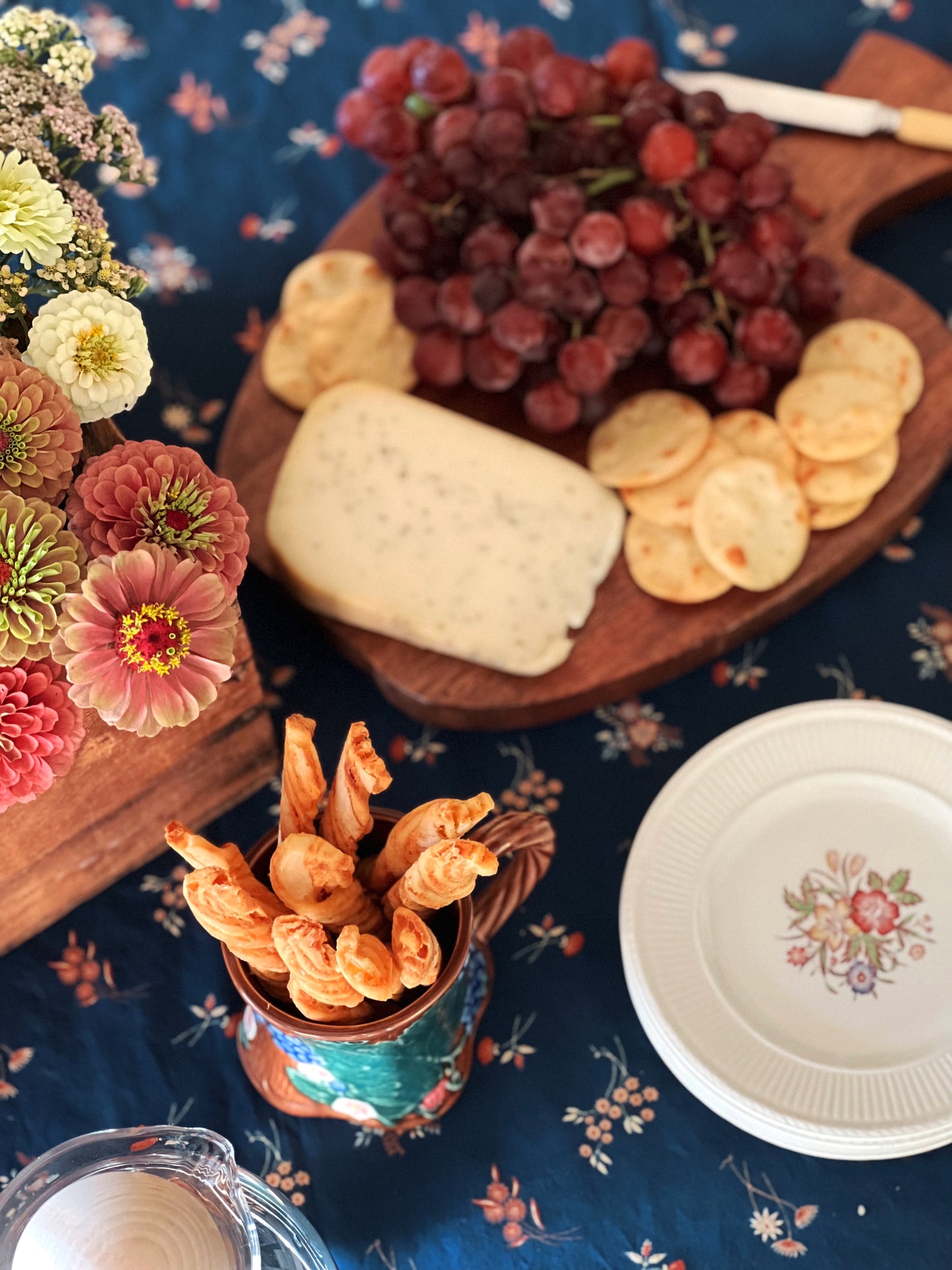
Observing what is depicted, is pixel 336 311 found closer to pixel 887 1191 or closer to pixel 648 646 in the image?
pixel 648 646

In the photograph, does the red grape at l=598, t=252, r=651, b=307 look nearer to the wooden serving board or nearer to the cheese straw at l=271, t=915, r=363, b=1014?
the wooden serving board

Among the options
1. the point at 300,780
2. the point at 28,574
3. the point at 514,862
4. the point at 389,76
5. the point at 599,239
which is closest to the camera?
the point at 28,574

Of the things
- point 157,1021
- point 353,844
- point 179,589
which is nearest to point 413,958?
point 353,844

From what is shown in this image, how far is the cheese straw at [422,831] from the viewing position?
0.54 meters

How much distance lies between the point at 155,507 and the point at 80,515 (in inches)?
1.4

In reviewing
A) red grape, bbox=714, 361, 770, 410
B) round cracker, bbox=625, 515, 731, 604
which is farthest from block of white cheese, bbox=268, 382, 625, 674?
red grape, bbox=714, 361, 770, 410

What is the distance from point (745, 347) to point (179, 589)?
21.3 inches

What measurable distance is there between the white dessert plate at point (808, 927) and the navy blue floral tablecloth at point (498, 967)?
55 millimetres

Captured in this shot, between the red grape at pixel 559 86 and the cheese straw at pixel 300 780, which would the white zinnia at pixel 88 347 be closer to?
the cheese straw at pixel 300 780

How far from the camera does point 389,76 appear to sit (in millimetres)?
913

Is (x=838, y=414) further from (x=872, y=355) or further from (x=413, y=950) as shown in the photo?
(x=413, y=950)

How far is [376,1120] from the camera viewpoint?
0.70 meters

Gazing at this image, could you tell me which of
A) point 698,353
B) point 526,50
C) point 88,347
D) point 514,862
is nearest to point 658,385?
point 698,353

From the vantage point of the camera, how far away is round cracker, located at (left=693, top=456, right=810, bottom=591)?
0.83 m
